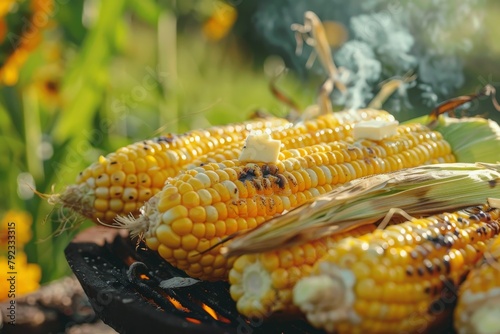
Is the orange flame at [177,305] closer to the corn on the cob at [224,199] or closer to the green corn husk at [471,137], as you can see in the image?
the corn on the cob at [224,199]

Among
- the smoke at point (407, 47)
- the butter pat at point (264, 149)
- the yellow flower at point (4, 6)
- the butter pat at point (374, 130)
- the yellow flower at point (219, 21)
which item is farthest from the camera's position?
the yellow flower at point (219, 21)

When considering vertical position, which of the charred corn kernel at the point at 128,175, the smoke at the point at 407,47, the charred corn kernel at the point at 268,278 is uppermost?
the smoke at the point at 407,47

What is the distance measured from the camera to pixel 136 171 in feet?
4.74

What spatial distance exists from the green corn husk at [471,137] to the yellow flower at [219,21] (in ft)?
7.02

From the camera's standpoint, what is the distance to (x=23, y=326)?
223cm

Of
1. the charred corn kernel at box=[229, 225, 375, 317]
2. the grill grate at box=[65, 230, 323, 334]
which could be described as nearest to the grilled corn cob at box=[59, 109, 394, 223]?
the grill grate at box=[65, 230, 323, 334]

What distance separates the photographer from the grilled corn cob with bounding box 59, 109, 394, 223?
1.43 meters

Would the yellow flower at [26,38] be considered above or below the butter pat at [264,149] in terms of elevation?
above

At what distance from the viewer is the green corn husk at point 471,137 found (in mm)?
1514

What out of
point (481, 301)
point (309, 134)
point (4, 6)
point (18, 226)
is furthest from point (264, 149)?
point (18, 226)

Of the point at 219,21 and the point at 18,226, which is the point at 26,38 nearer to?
the point at 18,226

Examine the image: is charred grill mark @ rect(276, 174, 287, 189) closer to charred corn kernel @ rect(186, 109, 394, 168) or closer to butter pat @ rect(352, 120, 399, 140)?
charred corn kernel @ rect(186, 109, 394, 168)

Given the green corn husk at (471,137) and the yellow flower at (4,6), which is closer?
the green corn husk at (471,137)

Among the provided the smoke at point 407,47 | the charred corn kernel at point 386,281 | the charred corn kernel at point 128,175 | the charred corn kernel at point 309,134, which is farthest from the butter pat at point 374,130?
the smoke at point 407,47
